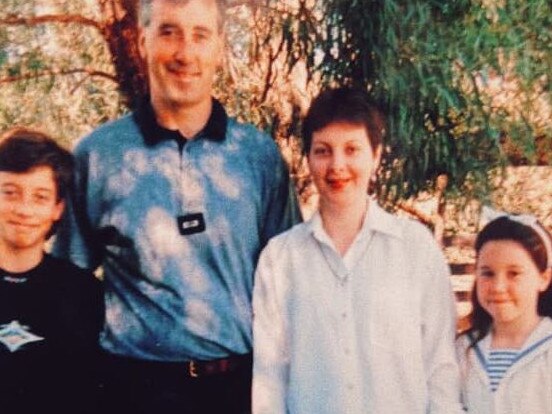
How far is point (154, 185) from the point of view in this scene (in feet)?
9.49

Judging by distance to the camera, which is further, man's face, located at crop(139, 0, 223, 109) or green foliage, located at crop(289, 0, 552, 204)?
green foliage, located at crop(289, 0, 552, 204)

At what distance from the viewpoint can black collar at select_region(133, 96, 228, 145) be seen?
294 cm

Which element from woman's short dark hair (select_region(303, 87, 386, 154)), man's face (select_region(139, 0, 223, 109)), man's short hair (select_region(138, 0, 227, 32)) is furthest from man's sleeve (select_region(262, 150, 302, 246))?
man's short hair (select_region(138, 0, 227, 32))

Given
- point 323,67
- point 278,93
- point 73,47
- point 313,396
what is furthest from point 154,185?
point 73,47

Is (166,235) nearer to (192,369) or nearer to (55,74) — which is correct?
(192,369)

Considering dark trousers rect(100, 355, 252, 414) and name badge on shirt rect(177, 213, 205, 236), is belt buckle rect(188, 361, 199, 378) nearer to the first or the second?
dark trousers rect(100, 355, 252, 414)

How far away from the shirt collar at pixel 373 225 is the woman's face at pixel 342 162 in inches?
2.3

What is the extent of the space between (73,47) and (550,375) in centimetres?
379

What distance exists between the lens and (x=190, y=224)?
9.42 ft

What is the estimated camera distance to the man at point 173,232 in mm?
2859

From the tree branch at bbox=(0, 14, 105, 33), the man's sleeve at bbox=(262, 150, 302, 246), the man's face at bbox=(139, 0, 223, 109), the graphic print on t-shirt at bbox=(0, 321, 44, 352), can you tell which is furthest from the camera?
the tree branch at bbox=(0, 14, 105, 33)

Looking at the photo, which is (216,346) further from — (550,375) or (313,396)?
(550,375)

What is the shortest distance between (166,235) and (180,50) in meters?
0.57

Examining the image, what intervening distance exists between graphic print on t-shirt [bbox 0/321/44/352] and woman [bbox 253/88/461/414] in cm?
65
